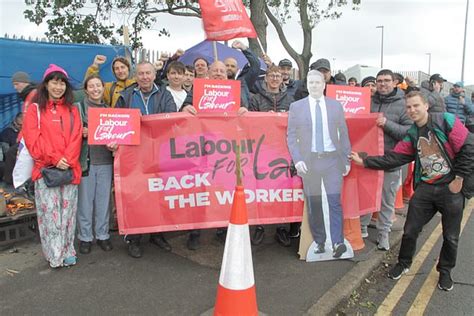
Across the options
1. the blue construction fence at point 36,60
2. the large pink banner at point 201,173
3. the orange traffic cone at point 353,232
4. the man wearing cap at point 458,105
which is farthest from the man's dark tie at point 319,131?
the man wearing cap at point 458,105

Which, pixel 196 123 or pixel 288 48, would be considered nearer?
pixel 196 123

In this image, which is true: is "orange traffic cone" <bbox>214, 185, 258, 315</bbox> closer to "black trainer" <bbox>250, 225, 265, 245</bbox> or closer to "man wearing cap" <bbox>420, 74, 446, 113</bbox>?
"black trainer" <bbox>250, 225, 265, 245</bbox>

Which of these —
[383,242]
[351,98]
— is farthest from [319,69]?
[383,242]

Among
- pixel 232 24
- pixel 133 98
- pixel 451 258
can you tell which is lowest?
pixel 451 258

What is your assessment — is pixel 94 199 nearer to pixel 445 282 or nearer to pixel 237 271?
pixel 237 271

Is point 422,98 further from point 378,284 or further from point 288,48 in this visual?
point 288,48

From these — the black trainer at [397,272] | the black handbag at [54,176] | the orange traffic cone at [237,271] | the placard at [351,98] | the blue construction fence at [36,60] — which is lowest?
the black trainer at [397,272]

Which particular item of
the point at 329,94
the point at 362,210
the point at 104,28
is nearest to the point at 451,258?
the point at 362,210

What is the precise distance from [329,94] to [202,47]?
5995 millimetres

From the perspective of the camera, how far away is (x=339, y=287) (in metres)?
3.72

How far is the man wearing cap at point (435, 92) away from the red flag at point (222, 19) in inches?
114

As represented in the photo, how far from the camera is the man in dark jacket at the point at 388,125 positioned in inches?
181

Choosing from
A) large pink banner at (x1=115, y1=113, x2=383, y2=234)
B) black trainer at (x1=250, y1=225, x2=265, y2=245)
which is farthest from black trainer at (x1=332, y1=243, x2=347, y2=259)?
black trainer at (x1=250, y1=225, x2=265, y2=245)

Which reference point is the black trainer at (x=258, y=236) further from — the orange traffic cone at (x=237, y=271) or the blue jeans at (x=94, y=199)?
the orange traffic cone at (x=237, y=271)
